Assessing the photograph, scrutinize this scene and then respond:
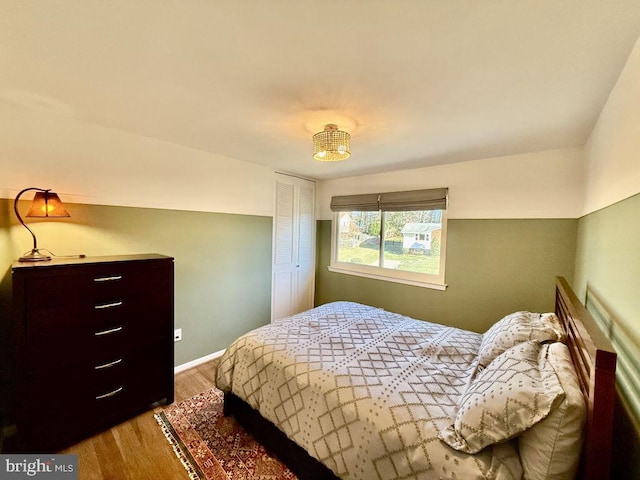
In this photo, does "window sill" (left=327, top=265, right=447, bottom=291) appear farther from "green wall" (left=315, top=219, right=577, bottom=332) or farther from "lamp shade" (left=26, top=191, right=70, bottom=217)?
"lamp shade" (left=26, top=191, right=70, bottom=217)

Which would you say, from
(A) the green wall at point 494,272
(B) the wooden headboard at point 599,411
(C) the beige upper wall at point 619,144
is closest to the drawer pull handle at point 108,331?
(B) the wooden headboard at point 599,411

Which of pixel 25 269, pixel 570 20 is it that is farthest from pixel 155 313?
pixel 570 20

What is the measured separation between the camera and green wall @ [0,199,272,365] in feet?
6.70

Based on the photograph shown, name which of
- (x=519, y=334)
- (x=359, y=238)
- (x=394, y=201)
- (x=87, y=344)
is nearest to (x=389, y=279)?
(x=359, y=238)

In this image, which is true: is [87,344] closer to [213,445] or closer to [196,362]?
[213,445]

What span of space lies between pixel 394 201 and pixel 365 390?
8.25 ft

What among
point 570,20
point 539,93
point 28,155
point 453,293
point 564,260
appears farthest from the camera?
point 453,293

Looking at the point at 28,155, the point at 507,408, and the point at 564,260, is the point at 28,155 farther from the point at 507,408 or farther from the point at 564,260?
the point at 564,260

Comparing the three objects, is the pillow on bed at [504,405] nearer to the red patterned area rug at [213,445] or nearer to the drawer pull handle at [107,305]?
the red patterned area rug at [213,445]

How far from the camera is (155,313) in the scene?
2.14 meters

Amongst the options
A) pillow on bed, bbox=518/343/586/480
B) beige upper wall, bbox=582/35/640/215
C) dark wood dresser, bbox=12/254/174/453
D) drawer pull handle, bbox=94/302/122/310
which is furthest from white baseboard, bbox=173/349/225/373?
beige upper wall, bbox=582/35/640/215

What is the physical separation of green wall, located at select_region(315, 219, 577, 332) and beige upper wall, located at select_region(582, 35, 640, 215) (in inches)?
25.7

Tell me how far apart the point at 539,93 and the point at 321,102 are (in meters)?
1.26

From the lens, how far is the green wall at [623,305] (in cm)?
102
